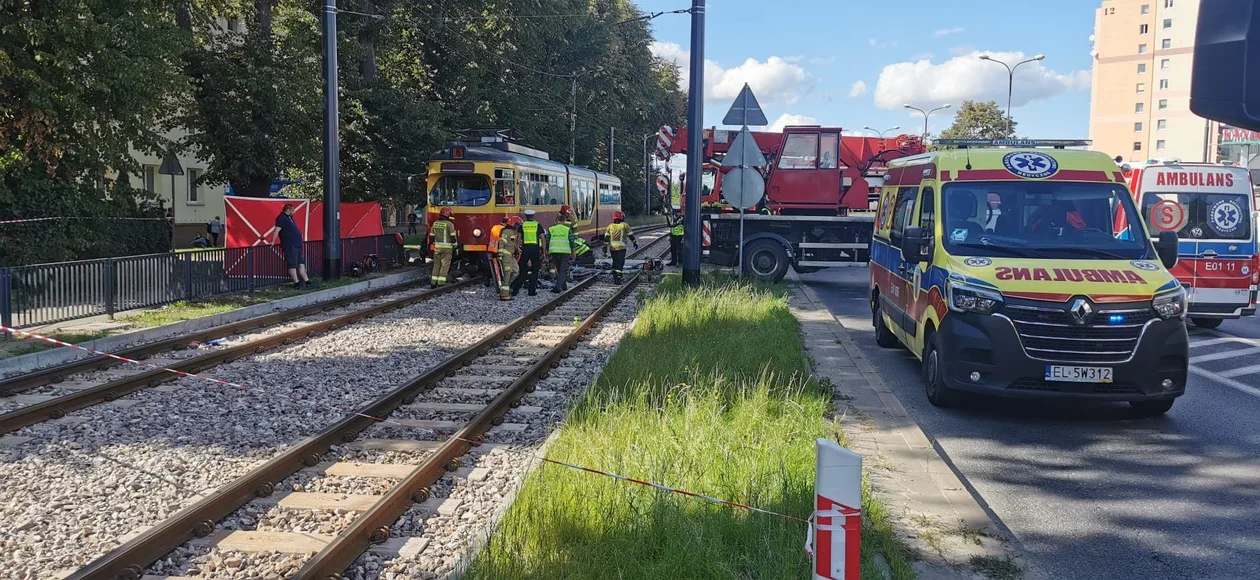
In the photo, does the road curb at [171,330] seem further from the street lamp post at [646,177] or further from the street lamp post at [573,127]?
the street lamp post at [646,177]

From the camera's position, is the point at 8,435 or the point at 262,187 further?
the point at 262,187

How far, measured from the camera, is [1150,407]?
8.84 m

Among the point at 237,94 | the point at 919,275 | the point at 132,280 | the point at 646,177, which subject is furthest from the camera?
the point at 646,177

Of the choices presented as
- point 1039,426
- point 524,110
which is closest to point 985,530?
point 1039,426

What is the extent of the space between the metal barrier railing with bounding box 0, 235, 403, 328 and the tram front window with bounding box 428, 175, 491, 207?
2.92 metres

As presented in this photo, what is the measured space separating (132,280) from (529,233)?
6.39 metres

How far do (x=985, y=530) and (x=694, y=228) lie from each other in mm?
12341

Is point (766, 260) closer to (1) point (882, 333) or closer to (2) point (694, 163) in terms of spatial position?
(2) point (694, 163)

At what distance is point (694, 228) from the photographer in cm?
1761

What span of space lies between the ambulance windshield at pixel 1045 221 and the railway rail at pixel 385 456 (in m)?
4.14

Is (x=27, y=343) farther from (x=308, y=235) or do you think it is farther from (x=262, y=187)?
(x=262, y=187)

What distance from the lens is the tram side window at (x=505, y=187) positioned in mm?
22359

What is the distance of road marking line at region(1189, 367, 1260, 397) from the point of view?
33.2 feet

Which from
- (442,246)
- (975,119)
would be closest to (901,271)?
(442,246)
